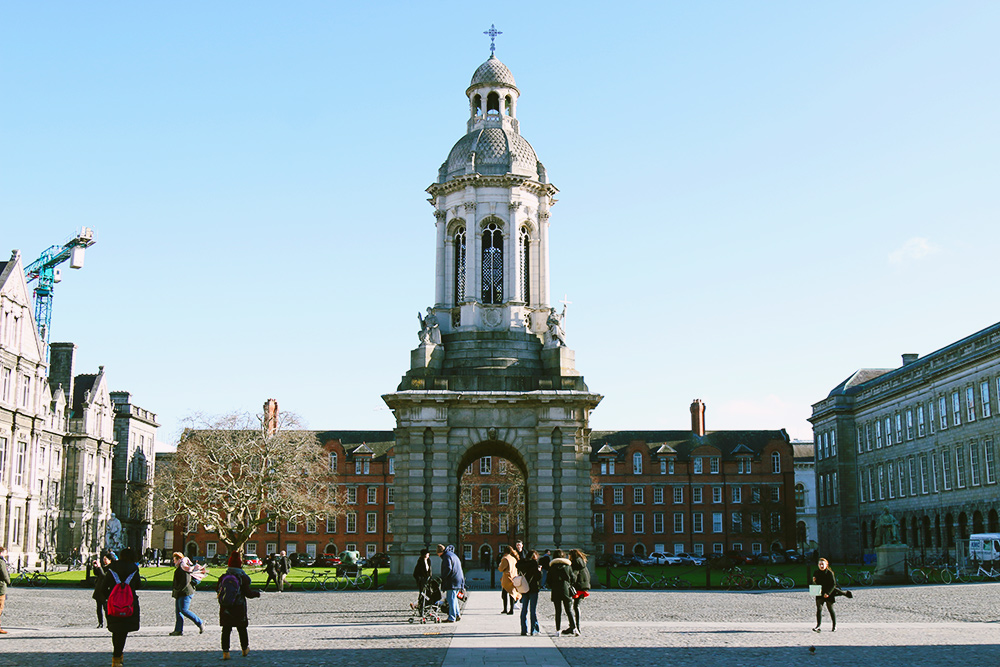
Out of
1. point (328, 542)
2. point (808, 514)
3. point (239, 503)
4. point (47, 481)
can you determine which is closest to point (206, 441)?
point (239, 503)

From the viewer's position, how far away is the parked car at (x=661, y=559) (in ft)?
294

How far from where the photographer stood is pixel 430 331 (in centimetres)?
4347

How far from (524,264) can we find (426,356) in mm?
6415

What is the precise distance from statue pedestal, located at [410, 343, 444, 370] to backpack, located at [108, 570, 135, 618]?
25.6 meters

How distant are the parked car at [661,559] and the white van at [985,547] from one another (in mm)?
29322

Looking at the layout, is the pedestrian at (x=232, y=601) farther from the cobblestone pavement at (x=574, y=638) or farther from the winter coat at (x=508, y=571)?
the winter coat at (x=508, y=571)

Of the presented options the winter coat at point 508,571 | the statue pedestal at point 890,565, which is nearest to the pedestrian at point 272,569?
the winter coat at point 508,571

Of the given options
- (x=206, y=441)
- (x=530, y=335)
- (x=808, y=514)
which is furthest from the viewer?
(x=808, y=514)

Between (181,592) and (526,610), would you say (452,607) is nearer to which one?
(526,610)

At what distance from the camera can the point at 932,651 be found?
65.1 feet

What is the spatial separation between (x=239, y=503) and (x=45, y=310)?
173ft

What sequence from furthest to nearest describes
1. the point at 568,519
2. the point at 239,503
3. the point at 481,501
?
the point at 481,501, the point at 239,503, the point at 568,519

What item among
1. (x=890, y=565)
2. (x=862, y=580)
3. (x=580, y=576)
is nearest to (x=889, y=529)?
(x=890, y=565)

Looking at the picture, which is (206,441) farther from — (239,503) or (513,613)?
(513,613)
